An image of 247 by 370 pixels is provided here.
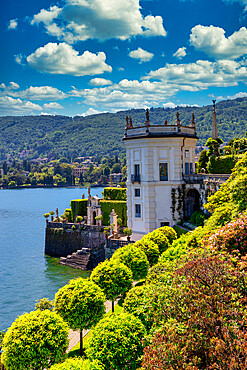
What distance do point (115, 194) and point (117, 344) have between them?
1530 inches

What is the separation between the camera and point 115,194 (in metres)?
50.6

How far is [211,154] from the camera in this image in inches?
1763

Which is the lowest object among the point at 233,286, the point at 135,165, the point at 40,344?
the point at 40,344

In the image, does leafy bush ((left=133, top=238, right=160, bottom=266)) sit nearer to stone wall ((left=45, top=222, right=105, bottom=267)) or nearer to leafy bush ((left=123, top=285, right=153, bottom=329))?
leafy bush ((left=123, top=285, right=153, bottom=329))

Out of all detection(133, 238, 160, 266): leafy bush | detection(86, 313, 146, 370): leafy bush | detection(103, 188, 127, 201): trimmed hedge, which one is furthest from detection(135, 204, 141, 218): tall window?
detection(86, 313, 146, 370): leafy bush

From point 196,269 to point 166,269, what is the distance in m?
5.88

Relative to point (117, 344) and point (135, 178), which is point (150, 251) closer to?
point (135, 178)

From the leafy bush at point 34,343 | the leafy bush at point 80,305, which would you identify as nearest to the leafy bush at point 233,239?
the leafy bush at point 80,305

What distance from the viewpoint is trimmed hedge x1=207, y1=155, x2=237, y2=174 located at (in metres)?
38.5

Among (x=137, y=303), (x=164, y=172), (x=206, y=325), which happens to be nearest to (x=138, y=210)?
(x=164, y=172)

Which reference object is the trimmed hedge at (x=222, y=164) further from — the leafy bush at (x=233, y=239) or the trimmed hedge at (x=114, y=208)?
the leafy bush at (x=233, y=239)

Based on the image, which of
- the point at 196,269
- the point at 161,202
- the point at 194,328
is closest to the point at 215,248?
the point at 196,269

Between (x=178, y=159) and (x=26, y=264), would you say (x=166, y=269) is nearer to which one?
(x=178, y=159)

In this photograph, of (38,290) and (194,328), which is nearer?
(194,328)
